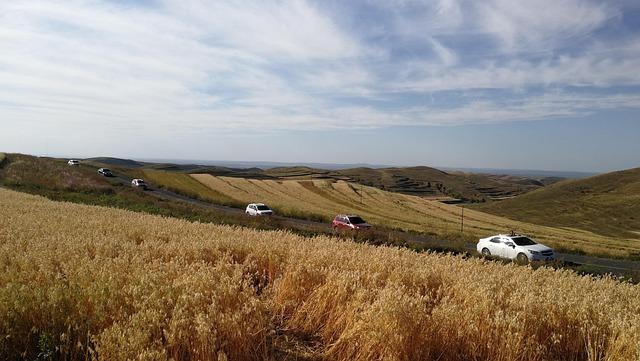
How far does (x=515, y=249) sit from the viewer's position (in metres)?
27.4

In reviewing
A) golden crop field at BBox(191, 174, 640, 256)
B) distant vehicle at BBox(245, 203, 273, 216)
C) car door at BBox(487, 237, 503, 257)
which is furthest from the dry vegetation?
car door at BBox(487, 237, 503, 257)

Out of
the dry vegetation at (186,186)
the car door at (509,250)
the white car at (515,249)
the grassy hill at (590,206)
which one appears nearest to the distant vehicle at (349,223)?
the white car at (515,249)

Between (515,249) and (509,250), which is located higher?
(515,249)

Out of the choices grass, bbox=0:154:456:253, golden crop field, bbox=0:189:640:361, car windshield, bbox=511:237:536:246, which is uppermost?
golden crop field, bbox=0:189:640:361

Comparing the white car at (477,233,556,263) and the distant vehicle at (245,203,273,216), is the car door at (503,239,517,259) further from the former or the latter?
the distant vehicle at (245,203,273,216)

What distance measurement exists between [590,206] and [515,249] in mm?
83880

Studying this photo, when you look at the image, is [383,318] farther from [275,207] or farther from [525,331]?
[275,207]

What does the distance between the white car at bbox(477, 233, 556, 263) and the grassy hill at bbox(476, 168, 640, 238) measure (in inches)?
2021

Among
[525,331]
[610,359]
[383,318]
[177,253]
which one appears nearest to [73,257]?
[177,253]

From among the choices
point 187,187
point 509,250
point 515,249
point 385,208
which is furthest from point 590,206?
point 515,249

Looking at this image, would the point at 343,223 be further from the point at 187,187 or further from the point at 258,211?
the point at 187,187

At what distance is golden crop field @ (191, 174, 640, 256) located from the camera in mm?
44562

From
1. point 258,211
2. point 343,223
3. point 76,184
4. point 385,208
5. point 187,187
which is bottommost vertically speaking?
point 385,208

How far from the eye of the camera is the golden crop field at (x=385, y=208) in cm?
4456
